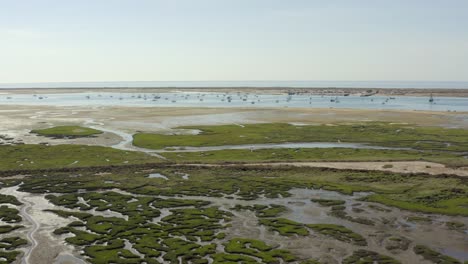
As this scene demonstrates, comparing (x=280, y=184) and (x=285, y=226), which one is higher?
(x=280, y=184)

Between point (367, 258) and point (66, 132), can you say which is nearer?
point (367, 258)

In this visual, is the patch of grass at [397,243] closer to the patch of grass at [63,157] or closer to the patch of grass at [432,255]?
the patch of grass at [432,255]

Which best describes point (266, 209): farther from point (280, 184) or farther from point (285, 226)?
point (280, 184)

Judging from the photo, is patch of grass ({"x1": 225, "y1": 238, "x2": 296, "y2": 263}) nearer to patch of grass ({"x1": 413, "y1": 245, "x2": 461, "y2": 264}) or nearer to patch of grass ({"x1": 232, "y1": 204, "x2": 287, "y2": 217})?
patch of grass ({"x1": 232, "y1": 204, "x2": 287, "y2": 217})

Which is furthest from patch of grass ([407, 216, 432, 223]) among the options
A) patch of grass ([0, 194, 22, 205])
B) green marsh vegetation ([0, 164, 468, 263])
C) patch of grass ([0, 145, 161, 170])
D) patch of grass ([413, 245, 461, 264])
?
patch of grass ([0, 194, 22, 205])

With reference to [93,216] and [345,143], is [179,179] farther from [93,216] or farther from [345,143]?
A: [345,143]

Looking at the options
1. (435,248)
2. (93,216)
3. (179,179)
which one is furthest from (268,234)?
(179,179)

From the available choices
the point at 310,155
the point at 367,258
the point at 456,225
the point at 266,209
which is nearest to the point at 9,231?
the point at 266,209
